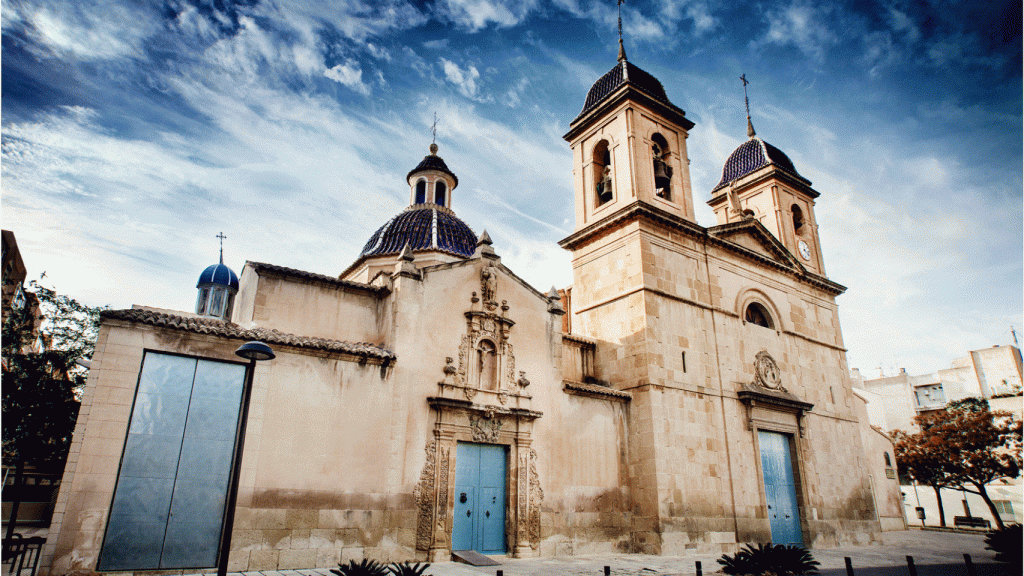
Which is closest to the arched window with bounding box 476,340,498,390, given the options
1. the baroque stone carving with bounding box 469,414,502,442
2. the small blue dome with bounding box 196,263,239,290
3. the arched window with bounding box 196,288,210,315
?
the baroque stone carving with bounding box 469,414,502,442

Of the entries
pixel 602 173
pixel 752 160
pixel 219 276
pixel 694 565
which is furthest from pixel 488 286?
pixel 219 276

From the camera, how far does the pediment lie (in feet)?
62.1

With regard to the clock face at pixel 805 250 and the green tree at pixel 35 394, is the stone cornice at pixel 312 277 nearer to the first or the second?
the green tree at pixel 35 394

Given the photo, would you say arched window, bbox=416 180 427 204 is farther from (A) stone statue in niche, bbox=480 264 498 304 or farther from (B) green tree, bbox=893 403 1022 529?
(B) green tree, bbox=893 403 1022 529

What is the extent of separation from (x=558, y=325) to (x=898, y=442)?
2402 cm

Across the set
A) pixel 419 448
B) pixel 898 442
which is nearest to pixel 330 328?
pixel 419 448

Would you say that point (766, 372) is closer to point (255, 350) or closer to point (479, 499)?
point (479, 499)

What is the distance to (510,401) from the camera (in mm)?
13883

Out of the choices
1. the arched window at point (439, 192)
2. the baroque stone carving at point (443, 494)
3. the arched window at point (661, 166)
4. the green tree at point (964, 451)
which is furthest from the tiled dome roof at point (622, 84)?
the green tree at point (964, 451)

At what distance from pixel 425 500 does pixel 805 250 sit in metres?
17.4

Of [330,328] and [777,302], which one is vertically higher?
[777,302]

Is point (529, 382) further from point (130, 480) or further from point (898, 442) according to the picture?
point (898, 442)

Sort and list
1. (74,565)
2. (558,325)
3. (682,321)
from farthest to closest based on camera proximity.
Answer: (682,321), (558,325), (74,565)

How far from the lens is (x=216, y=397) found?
1076cm
